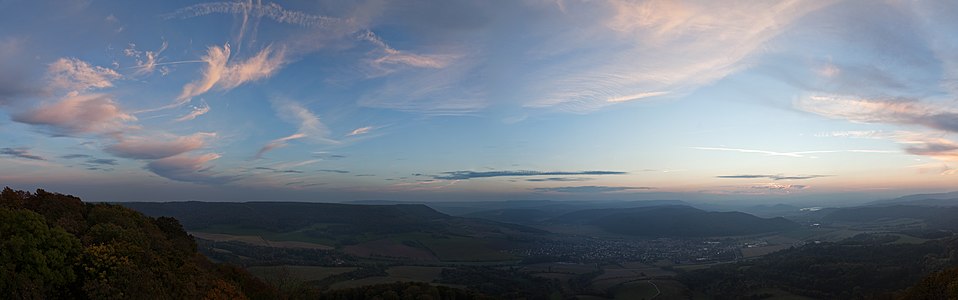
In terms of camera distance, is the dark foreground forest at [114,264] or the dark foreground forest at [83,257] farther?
the dark foreground forest at [114,264]

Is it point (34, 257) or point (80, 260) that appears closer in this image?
point (34, 257)

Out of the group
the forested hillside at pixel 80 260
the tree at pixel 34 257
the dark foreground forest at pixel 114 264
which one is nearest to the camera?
the tree at pixel 34 257

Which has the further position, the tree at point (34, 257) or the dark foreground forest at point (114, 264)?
the dark foreground forest at point (114, 264)

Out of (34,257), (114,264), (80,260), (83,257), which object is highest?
(34,257)

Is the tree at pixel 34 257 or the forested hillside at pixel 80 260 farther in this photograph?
the forested hillside at pixel 80 260

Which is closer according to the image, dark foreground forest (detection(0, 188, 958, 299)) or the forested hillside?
the forested hillside

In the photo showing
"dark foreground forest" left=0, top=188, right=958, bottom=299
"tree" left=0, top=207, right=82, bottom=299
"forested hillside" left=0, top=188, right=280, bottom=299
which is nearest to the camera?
"tree" left=0, top=207, right=82, bottom=299

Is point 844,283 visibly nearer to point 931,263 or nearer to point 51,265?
point 931,263

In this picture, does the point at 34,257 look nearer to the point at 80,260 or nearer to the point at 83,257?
Result: the point at 80,260

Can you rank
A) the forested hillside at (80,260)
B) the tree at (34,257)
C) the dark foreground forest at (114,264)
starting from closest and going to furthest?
the tree at (34,257)
the forested hillside at (80,260)
the dark foreground forest at (114,264)

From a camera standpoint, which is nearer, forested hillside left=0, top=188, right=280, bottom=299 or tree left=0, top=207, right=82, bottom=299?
tree left=0, top=207, right=82, bottom=299

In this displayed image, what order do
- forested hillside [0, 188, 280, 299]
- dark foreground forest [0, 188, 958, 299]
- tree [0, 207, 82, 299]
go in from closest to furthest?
1. tree [0, 207, 82, 299]
2. forested hillside [0, 188, 280, 299]
3. dark foreground forest [0, 188, 958, 299]

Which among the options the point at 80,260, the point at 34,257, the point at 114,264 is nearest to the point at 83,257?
the point at 80,260
